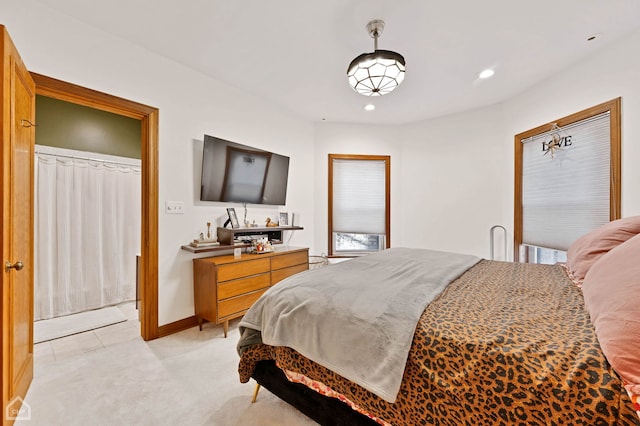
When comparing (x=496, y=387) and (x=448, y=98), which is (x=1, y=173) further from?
(x=448, y=98)

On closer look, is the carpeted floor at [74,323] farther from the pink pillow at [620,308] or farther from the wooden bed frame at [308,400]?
the pink pillow at [620,308]

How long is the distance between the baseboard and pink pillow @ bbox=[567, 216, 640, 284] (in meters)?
3.21

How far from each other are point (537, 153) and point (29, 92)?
478cm

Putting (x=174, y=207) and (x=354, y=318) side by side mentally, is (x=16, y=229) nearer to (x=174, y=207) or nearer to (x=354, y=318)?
(x=174, y=207)

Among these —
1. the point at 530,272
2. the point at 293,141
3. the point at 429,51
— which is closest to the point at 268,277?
the point at 293,141

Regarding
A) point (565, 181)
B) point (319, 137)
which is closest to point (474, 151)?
point (565, 181)

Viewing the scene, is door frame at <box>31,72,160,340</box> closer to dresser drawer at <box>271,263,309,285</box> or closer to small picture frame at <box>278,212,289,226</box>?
dresser drawer at <box>271,263,309,285</box>

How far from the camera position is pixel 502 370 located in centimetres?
86

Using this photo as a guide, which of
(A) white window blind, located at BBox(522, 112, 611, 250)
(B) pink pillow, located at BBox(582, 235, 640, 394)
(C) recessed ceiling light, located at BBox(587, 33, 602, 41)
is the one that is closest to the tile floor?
(B) pink pillow, located at BBox(582, 235, 640, 394)

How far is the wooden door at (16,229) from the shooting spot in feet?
4.42

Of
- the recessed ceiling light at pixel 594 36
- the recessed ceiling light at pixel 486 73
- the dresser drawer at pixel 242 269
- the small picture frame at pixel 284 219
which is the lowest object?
the dresser drawer at pixel 242 269

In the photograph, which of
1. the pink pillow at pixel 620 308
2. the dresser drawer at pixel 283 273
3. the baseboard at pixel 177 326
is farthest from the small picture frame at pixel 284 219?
the pink pillow at pixel 620 308

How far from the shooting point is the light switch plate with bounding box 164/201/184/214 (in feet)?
8.60

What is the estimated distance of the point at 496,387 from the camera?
0.86m
